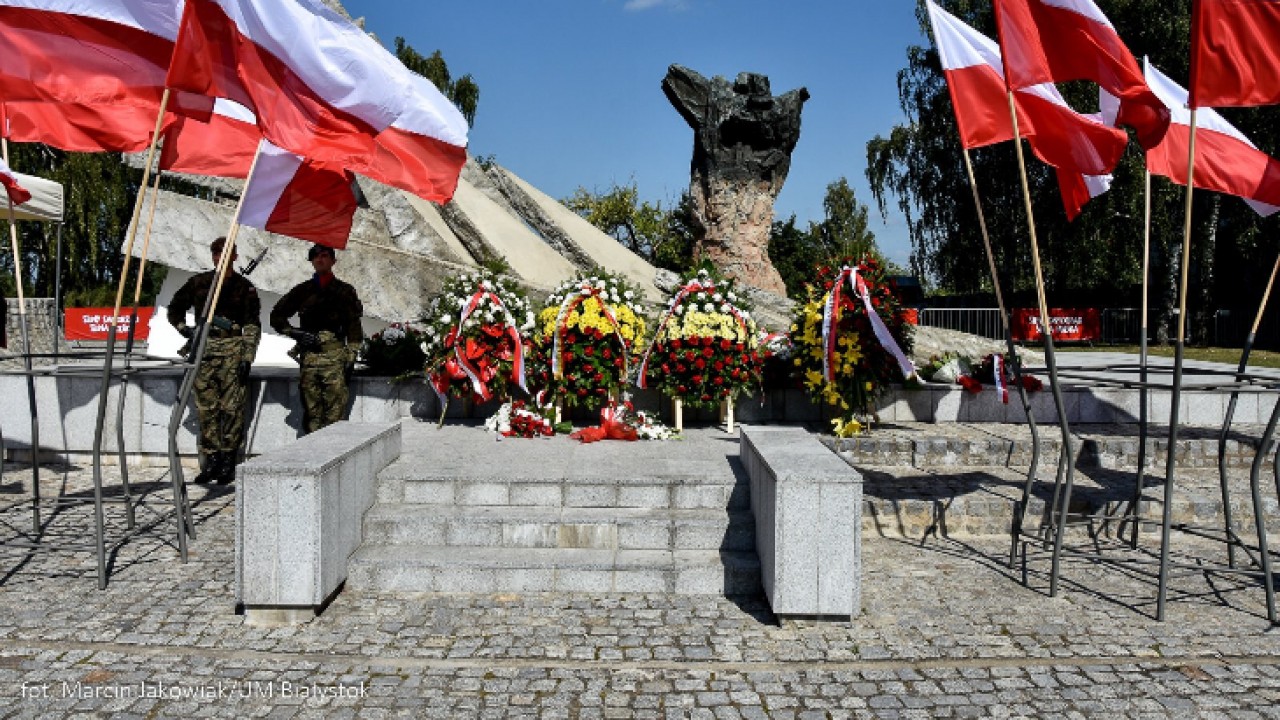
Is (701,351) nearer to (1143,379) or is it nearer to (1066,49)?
(1143,379)

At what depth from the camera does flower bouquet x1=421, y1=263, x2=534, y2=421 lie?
26.1ft

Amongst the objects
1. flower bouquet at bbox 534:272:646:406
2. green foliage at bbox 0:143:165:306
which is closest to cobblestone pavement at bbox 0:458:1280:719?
flower bouquet at bbox 534:272:646:406

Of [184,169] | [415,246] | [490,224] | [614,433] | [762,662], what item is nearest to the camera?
[762,662]

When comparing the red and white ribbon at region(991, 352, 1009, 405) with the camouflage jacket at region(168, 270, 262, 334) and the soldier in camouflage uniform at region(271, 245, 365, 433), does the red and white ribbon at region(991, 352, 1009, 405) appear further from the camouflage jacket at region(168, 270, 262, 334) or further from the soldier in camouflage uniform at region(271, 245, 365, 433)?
the camouflage jacket at region(168, 270, 262, 334)

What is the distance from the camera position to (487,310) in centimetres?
798

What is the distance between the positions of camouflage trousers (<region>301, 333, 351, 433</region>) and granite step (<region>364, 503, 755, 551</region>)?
2681 millimetres

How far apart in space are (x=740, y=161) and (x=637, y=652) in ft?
41.8

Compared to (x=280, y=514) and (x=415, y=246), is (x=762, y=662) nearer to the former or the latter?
(x=280, y=514)

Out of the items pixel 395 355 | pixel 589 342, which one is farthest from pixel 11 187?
pixel 589 342

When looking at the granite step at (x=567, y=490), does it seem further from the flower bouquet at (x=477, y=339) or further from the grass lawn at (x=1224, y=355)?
the grass lawn at (x=1224, y=355)

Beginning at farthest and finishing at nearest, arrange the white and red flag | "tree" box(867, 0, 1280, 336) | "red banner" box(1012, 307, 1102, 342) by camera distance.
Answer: "red banner" box(1012, 307, 1102, 342) < "tree" box(867, 0, 1280, 336) < the white and red flag

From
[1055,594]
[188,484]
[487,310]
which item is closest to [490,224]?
[487,310]

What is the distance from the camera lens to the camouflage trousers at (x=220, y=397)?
771cm

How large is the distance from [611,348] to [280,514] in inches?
148
